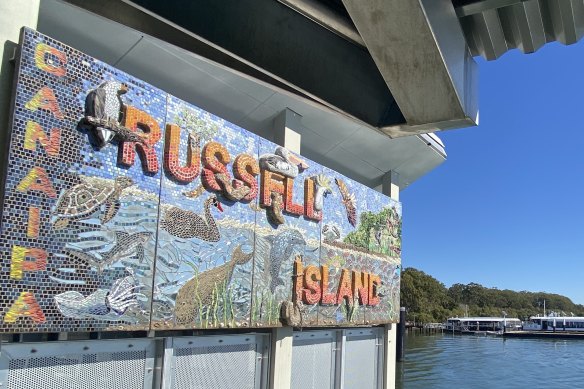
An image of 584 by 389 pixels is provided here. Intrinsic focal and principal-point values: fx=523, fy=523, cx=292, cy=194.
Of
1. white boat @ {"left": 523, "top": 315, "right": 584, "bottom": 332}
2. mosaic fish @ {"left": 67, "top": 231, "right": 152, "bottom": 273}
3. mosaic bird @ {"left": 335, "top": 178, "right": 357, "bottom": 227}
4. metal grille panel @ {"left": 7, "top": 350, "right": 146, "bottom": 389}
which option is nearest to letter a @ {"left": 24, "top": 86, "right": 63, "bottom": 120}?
mosaic fish @ {"left": 67, "top": 231, "right": 152, "bottom": 273}

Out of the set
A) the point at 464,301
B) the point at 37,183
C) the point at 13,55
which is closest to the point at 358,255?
the point at 37,183

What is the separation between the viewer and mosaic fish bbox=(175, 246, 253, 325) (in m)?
6.60

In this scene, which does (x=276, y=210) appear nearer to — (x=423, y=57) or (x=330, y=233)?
(x=330, y=233)

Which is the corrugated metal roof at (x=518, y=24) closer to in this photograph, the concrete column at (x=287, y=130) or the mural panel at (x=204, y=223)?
the mural panel at (x=204, y=223)

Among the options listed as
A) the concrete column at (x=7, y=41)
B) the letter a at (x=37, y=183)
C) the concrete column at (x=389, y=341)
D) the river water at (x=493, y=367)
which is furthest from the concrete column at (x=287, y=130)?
the river water at (x=493, y=367)

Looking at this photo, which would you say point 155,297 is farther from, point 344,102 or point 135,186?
point 344,102

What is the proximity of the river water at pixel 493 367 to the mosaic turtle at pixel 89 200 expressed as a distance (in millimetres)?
25693

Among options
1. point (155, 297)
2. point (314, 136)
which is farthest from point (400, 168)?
point (155, 297)

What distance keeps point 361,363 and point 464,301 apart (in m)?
112

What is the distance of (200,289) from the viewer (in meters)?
6.89

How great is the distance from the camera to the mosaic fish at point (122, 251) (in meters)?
5.54

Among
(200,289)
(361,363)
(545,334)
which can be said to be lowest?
(545,334)

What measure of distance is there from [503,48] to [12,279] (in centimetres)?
465

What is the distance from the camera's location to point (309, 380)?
9266 mm
